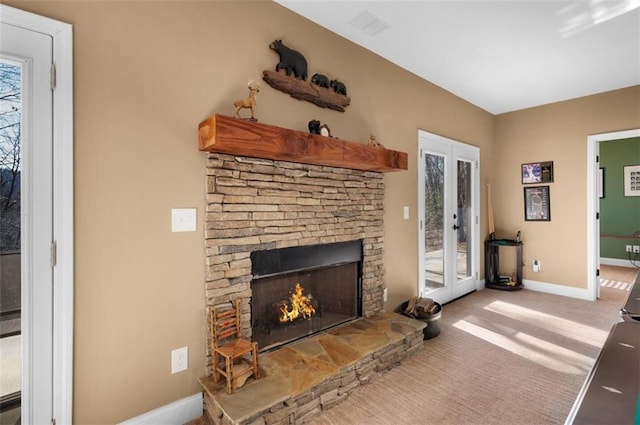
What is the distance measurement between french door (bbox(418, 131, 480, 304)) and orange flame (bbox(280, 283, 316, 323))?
1.55 meters

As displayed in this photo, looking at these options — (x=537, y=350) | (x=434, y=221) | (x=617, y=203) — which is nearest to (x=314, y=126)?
(x=434, y=221)

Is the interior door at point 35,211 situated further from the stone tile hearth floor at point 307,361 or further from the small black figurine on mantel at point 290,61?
the small black figurine on mantel at point 290,61

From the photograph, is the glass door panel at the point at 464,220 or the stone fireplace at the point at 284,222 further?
the glass door panel at the point at 464,220

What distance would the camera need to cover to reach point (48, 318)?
1504mm

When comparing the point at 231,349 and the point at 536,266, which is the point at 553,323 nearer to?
the point at 536,266

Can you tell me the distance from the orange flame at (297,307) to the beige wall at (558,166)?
3.86 metres

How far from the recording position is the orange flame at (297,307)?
248 centimetres

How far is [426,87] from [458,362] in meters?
2.89

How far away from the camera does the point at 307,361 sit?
2.11 meters

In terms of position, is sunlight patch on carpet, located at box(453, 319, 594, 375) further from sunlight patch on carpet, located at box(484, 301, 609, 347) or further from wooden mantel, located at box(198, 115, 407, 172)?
wooden mantel, located at box(198, 115, 407, 172)

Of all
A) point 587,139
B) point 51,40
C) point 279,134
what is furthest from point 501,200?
point 51,40

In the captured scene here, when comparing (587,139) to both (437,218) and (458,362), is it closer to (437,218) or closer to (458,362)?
(437,218)

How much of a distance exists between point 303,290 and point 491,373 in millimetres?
1561

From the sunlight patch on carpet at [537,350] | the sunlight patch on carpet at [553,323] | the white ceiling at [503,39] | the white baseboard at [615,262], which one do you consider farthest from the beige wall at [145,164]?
the white baseboard at [615,262]
